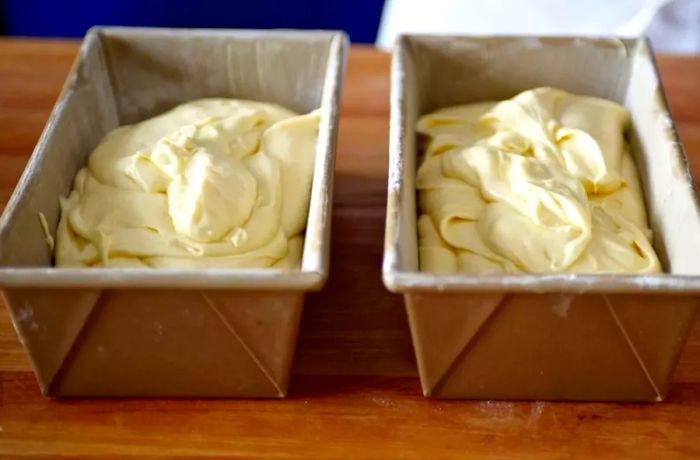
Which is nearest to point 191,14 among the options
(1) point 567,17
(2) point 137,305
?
(1) point 567,17

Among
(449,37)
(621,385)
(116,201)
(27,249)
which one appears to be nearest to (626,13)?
(449,37)

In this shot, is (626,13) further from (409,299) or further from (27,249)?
(27,249)

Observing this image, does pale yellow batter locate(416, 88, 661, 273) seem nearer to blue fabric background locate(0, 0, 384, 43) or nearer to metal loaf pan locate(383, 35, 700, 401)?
metal loaf pan locate(383, 35, 700, 401)

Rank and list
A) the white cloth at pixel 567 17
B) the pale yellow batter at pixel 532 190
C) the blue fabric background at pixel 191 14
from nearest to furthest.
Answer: the pale yellow batter at pixel 532 190 → the white cloth at pixel 567 17 → the blue fabric background at pixel 191 14

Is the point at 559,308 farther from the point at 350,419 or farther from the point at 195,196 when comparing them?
→ the point at 195,196

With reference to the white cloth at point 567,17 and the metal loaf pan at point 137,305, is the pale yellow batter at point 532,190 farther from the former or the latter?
the white cloth at point 567,17

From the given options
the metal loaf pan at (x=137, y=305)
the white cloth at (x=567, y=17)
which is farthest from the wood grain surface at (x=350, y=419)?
the white cloth at (x=567, y=17)

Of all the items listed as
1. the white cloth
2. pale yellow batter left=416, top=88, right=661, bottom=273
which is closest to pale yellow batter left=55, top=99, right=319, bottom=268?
pale yellow batter left=416, top=88, right=661, bottom=273
